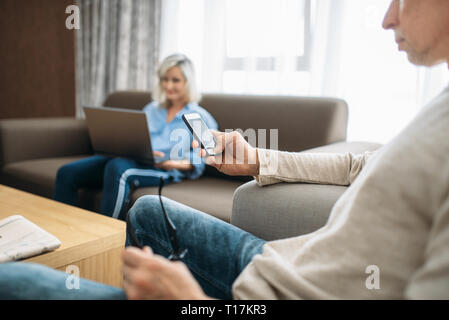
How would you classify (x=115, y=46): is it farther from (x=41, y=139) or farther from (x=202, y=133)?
(x=202, y=133)

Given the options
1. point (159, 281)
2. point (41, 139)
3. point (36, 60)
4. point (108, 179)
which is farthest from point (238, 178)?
point (36, 60)

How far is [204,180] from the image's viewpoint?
1826mm

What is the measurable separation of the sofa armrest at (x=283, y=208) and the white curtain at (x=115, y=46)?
7.09 feet

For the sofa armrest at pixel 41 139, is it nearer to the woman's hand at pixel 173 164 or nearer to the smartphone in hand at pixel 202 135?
the woman's hand at pixel 173 164

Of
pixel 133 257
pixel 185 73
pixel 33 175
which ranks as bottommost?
pixel 33 175

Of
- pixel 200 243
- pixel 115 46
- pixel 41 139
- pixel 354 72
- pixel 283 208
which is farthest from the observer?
pixel 115 46

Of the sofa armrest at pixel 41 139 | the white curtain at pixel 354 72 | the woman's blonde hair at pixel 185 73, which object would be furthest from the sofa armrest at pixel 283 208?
the sofa armrest at pixel 41 139

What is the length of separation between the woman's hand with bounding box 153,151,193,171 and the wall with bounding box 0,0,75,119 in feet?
6.30

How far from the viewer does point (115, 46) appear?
3055 mm

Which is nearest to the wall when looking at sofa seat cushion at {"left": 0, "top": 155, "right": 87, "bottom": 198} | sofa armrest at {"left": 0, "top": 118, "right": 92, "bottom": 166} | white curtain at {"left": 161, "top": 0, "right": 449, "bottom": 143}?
sofa armrest at {"left": 0, "top": 118, "right": 92, "bottom": 166}

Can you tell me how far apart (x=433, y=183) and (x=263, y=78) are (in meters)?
2.01

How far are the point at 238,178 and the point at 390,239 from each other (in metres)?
1.32
